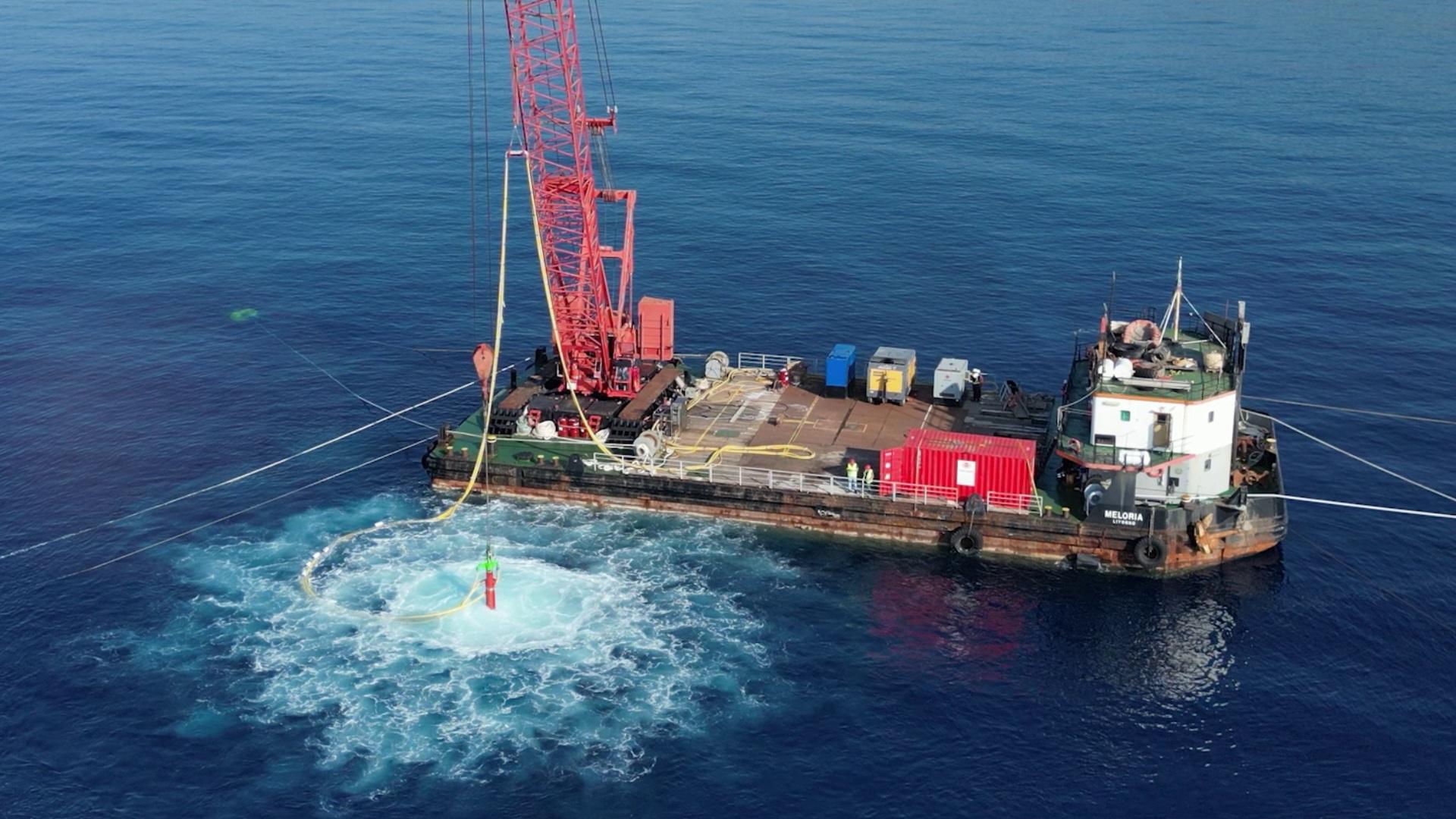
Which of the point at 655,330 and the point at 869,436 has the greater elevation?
the point at 655,330

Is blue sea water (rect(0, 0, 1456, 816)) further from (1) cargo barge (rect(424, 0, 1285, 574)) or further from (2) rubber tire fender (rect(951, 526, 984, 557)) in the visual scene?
(1) cargo barge (rect(424, 0, 1285, 574))

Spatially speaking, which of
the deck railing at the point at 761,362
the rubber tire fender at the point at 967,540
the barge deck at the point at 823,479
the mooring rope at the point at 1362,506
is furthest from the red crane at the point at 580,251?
the mooring rope at the point at 1362,506

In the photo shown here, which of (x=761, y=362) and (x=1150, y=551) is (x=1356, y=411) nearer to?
(x=1150, y=551)

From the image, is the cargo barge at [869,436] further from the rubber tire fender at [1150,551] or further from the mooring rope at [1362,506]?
the mooring rope at [1362,506]

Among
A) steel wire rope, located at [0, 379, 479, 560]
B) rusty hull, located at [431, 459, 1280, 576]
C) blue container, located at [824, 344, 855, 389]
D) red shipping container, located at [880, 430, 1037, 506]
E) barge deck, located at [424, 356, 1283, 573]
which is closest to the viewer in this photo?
rusty hull, located at [431, 459, 1280, 576]

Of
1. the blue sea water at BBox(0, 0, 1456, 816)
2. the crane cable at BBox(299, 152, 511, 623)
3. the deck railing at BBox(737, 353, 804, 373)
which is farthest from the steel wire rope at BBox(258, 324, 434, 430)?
the deck railing at BBox(737, 353, 804, 373)

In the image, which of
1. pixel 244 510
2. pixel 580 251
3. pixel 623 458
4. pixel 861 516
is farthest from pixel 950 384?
pixel 244 510

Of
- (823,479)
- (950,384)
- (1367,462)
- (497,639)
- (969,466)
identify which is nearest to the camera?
(497,639)
